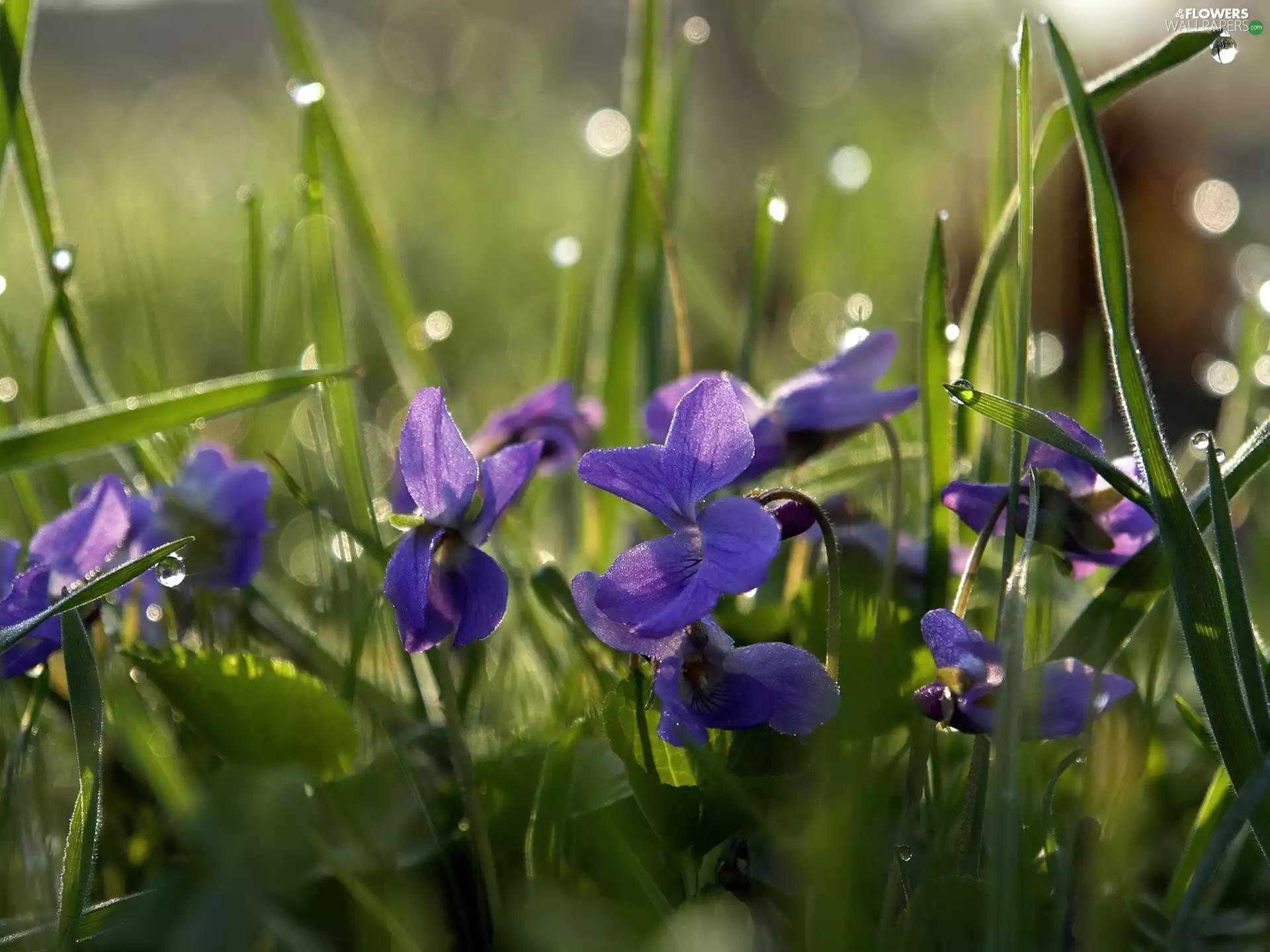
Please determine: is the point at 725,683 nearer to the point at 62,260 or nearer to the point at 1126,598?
the point at 1126,598

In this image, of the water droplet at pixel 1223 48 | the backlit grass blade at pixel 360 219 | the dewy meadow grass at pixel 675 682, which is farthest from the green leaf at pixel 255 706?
the water droplet at pixel 1223 48

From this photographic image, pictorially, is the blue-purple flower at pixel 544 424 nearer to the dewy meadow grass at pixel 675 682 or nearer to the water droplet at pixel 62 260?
the dewy meadow grass at pixel 675 682

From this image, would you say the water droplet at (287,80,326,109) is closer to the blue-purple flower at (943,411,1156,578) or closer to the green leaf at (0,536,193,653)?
the green leaf at (0,536,193,653)

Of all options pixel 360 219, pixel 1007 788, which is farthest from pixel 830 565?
pixel 360 219

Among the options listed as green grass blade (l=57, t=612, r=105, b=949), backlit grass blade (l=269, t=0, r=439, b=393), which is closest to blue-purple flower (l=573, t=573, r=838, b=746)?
green grass blade (l=57, t=612, r=105, b=949)

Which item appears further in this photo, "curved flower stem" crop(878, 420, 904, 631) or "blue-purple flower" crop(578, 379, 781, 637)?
"curved flower stem" crop(878, 420, 904, 631)

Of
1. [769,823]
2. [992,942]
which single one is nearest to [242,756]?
[769,823]
